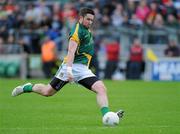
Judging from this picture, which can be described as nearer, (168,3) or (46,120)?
(46,120)

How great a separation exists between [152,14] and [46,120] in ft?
59.5

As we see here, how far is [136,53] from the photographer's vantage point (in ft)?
100

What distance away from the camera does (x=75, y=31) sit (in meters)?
12.6

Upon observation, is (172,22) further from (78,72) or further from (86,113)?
(78,72)

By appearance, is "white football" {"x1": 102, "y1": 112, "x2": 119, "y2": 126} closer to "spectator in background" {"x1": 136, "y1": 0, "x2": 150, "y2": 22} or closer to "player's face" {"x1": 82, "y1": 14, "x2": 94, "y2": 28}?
"player's face" {"x1": 82, "y1": 14, "x2": 94, "y2": 28}

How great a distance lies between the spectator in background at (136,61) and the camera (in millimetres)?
30519

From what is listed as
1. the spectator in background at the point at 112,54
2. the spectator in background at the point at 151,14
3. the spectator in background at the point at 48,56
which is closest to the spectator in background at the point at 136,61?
the spectator in background at the point at 112,54

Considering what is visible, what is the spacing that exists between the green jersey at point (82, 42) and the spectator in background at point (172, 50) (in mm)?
17713

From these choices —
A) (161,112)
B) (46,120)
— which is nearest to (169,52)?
(161,112)

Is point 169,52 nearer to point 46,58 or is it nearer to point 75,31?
point 46,58

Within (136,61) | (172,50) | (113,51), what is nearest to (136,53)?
(136,61)

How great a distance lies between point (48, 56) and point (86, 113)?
1654 cm

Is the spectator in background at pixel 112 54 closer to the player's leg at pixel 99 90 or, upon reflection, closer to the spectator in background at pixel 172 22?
the spectator in background at pixel 172 22

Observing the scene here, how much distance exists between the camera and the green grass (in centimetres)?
1177
